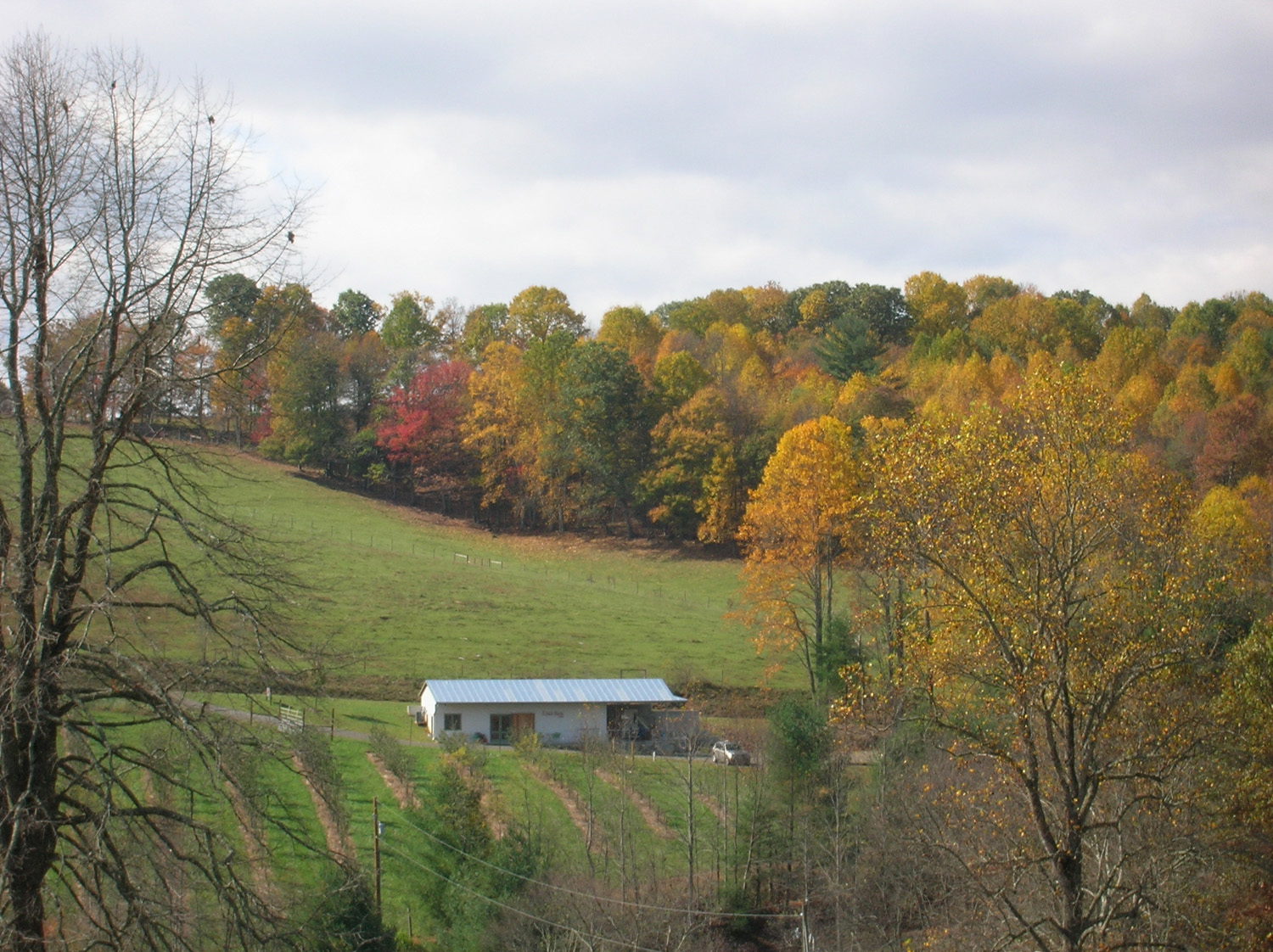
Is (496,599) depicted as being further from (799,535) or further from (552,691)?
(799,535)

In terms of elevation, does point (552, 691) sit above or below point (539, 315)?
below

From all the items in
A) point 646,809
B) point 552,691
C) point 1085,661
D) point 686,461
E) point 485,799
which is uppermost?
point 686,461

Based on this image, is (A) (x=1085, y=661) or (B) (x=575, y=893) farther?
(B) (x=575, y=893)

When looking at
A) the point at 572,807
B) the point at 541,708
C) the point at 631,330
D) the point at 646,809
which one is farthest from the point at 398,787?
the point at 631,330

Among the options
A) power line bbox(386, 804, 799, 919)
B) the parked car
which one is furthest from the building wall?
power line bbox(386, 804, 799, 919)

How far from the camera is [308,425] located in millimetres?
62438

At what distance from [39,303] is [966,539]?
33.2 feet

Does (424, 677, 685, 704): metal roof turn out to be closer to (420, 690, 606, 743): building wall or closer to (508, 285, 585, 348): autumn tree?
(420, 690, 606, 743): building wall

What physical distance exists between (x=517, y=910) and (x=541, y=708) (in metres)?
13.6

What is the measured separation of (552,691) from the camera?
1357 inches

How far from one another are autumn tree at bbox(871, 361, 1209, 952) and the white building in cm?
2070

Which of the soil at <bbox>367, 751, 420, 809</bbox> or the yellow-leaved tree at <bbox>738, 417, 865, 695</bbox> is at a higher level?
the yellow-leaved tree at <bbox>738, 417, 865, 695</bbox>

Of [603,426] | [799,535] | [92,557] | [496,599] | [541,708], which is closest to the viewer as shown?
[92,557]

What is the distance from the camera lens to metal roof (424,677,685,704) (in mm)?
33094
